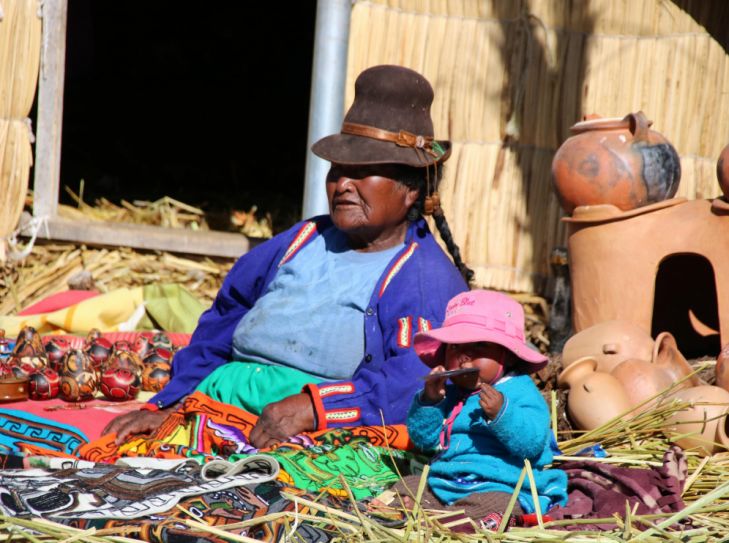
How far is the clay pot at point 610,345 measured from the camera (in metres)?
4.66

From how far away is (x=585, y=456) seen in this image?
3.78 m

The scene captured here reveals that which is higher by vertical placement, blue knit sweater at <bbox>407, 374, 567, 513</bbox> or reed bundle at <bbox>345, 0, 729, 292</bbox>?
reed bundle at <bbox>345, 0, 729, 292</bbox>

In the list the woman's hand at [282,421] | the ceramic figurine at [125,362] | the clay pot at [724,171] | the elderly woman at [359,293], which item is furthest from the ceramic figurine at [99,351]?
the clay pot at [724,171]

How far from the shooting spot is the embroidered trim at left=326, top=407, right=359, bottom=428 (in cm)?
385

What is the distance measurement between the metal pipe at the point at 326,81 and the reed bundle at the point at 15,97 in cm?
167

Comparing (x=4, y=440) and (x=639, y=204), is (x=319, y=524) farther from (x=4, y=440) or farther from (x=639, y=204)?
(x=639, y=204)

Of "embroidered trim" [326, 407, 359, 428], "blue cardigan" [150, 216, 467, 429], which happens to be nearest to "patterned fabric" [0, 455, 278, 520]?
"embroidered trim" [326, 407, 359, 428]

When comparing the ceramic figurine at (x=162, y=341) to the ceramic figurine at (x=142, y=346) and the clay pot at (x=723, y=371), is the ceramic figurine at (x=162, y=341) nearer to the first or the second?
the ceramic figurine at (x=142, y=346)

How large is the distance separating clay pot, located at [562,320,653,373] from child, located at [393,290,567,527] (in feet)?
4.29

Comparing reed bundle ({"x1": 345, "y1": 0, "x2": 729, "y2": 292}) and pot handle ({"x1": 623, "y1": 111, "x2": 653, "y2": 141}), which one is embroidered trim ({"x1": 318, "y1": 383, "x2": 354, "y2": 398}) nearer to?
pot handle ({"x1": 623, "y1": 111, "x2": 653, "y2": 141})

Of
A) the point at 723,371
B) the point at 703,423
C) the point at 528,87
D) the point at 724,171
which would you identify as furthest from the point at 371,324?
the point at 528,87

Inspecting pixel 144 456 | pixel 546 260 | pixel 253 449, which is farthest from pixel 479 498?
pixel 546 260

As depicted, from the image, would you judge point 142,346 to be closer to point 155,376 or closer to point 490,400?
point 155,376

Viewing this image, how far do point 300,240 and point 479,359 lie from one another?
1.37m
